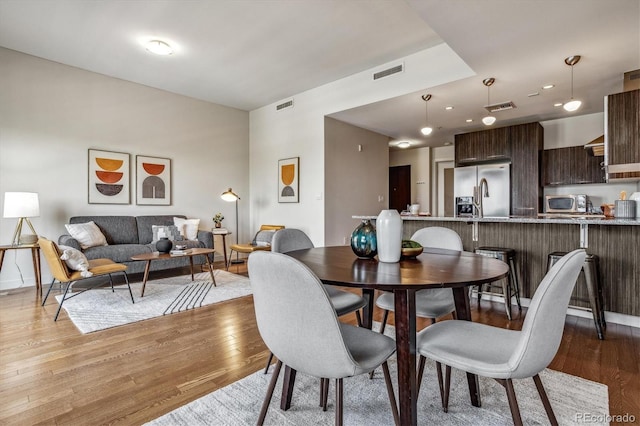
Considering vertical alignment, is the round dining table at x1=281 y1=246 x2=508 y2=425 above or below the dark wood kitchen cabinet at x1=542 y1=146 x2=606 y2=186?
below

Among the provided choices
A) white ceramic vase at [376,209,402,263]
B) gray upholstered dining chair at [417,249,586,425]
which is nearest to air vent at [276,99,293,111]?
white ceramic vase at [376,209,402,263]

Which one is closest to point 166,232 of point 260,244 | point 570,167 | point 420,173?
point 260,244

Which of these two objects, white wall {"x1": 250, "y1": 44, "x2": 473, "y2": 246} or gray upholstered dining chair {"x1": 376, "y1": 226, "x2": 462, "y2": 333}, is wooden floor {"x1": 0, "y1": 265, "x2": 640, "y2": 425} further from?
white wall {"x1": 250, "y1": 44, "x2": 473, "y2": 246}

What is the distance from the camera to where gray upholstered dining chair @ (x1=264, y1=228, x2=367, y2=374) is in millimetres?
1869

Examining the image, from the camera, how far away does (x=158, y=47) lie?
3.83 m

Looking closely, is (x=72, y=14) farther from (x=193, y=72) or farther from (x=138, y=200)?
(x=138, y=200)

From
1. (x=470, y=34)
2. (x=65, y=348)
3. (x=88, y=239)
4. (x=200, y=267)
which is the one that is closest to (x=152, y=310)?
(x=65, y=348)

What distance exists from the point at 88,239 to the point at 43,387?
2.83 meters

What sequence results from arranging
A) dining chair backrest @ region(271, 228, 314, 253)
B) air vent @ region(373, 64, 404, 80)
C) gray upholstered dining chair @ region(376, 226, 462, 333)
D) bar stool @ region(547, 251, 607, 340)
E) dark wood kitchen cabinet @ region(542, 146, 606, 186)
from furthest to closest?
dark wood kitchen cabinet @ region(542, 146, 606, 186)
air vent @ region(373, 64, 404, 80)
bar stool @ region(547, 251, 607, 340)
dining chair backrest @ region(271, 228, 314, 253)
gray upholstered dining chair @ region(376, 226, 462, 333)

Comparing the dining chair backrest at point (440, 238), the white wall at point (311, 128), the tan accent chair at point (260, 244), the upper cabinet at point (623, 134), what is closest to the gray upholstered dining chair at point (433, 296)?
the dining chair backrest at point (440, 238)

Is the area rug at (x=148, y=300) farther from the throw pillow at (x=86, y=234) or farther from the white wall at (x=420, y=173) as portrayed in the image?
the white wall at (x=420, y=173)

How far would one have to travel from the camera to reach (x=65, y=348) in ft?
7.57

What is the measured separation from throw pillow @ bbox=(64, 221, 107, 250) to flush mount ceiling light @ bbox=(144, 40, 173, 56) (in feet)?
7.95

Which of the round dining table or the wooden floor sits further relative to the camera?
the wooden floor
